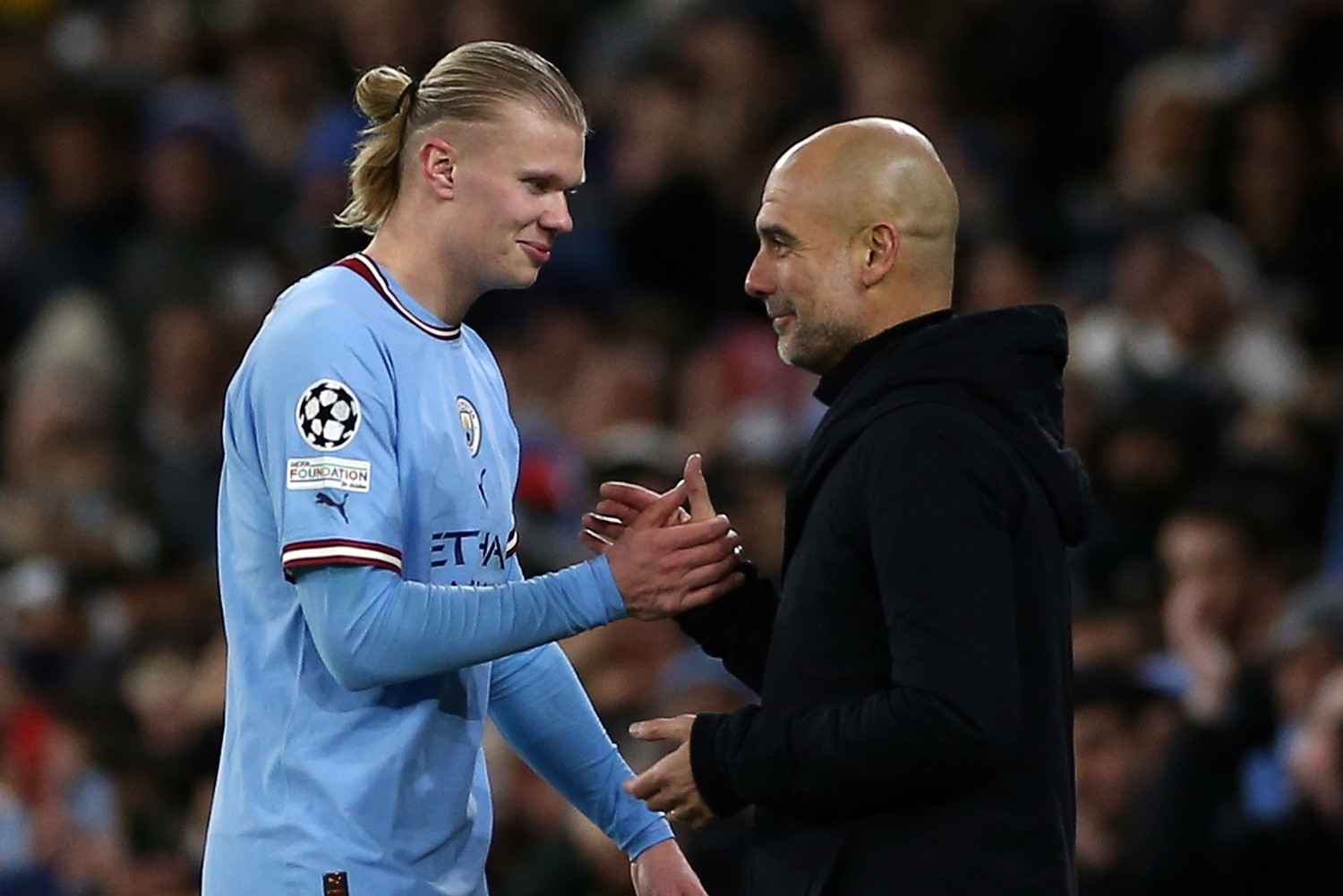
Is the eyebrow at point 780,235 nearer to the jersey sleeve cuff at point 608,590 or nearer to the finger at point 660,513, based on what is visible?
the finger at point 660,513

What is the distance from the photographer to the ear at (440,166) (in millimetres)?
3805

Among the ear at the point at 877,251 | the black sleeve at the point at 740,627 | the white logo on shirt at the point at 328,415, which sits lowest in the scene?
the black sleeve at the point at 740,627

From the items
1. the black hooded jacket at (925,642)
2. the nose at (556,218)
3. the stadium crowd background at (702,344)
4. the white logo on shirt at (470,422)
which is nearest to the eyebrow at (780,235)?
the black hooded jacket at (925,642)

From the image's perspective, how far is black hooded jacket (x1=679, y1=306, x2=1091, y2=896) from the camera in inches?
131

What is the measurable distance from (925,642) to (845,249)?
0.70m

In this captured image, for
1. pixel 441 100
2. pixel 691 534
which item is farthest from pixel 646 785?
pixel 441 100

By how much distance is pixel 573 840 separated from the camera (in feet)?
20.6

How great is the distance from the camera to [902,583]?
11.0 feet

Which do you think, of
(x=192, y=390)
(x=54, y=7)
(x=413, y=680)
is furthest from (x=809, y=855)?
(x=54, y=7)

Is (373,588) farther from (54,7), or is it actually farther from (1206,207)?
(54,7)

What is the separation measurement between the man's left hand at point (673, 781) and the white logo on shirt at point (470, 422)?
538mm

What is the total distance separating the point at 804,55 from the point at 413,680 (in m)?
6.42

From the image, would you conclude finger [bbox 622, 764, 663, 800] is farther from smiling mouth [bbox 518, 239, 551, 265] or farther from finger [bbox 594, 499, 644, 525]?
smiling mouth [bbox 518, 239, 551, 265]

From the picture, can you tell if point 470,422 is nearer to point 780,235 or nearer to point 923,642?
point 780,235
